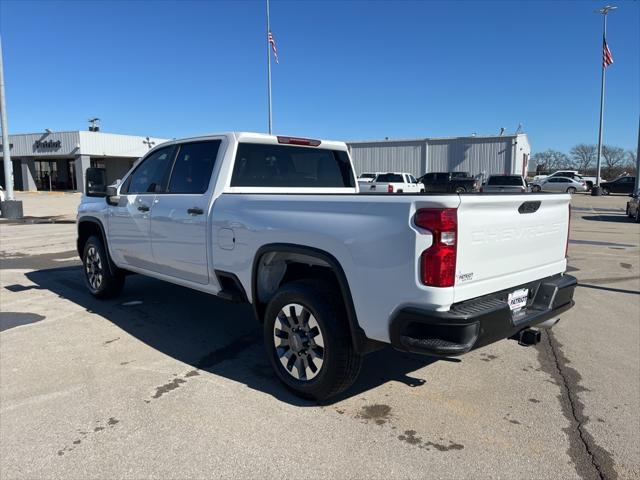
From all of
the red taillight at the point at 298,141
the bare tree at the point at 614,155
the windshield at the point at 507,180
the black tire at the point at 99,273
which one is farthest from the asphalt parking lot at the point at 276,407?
the bare tree at the point at 614,155

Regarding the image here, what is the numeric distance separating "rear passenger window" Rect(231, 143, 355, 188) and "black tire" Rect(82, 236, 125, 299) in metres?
2.70

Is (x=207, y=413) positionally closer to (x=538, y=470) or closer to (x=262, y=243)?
(x=262, y=243)

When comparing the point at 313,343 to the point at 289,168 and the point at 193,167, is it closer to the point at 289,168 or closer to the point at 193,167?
the point at 289,168

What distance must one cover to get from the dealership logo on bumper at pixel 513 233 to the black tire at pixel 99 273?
15.9 ft

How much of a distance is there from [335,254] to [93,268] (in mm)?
4565

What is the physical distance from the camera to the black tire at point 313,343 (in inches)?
135

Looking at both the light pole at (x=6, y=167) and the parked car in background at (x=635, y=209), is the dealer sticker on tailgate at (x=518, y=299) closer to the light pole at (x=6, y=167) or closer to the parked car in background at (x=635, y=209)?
the parked car in background at (x=635, y=209)

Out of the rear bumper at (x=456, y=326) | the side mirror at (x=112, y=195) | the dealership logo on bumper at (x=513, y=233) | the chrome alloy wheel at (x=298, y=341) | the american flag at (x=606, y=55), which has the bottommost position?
the chrome alloy wheel at (x=298, y=341)

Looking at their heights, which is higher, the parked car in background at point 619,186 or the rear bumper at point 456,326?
the parked car in background at point 619,186

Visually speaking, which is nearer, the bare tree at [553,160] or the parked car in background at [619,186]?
the parked car in background at [619,186]

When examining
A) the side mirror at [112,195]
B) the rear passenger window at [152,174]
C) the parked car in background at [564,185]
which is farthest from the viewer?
the parked car in background at [564,185]

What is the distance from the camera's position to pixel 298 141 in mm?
5172

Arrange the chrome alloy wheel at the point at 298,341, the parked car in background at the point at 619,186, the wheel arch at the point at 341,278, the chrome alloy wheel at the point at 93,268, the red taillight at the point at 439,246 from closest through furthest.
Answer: the red taillight at the point at 439,246 → the wheel arch at the point at 341,278 → the chrome alloy wheel at the point at 298,341 → the chrome alloy wheel at the point at 93,268 → the parked car in background at the point at 619,186

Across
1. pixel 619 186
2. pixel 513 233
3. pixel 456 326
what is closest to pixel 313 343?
pixel 456 326
